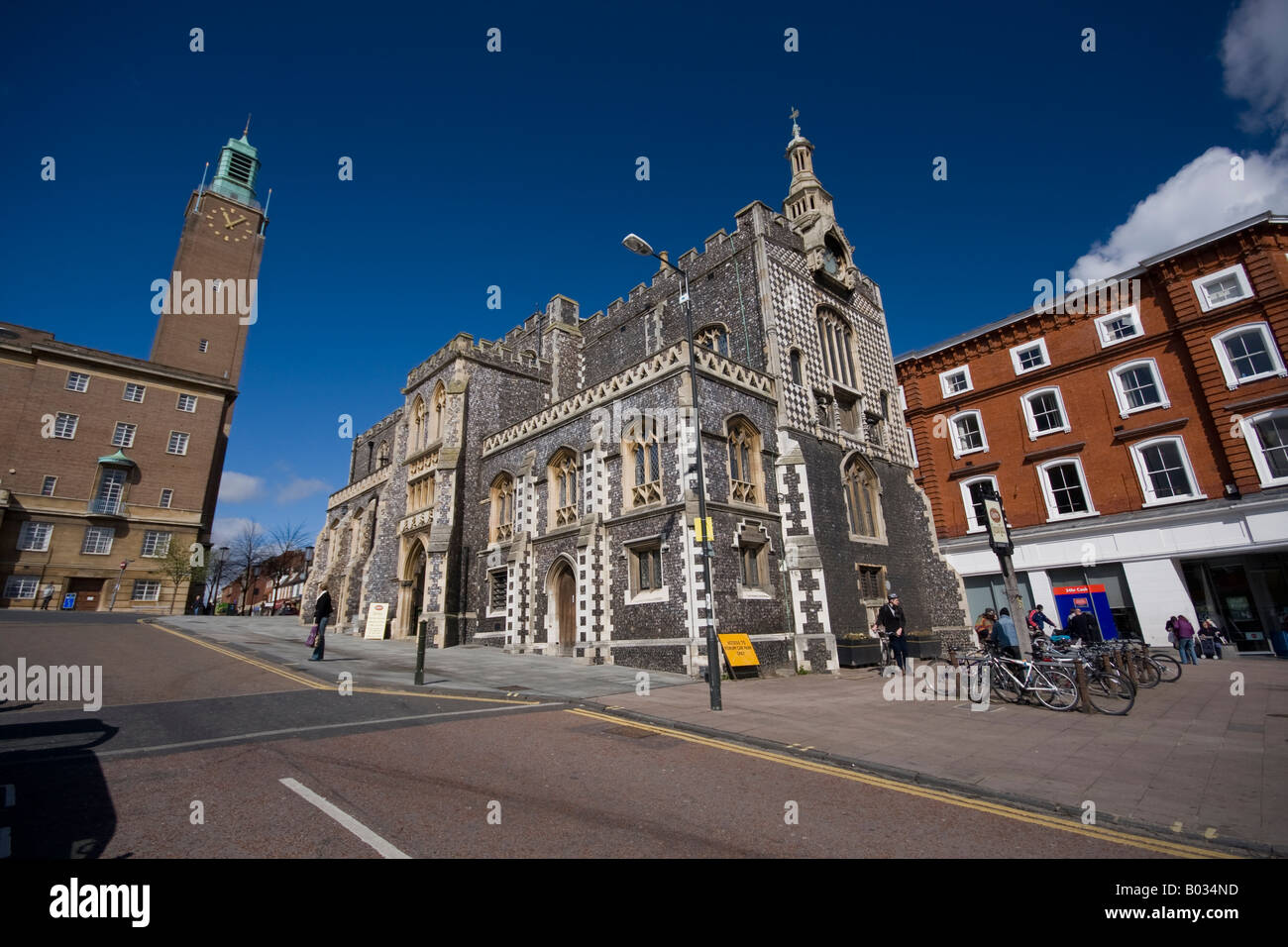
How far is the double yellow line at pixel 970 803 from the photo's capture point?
14.5 feet

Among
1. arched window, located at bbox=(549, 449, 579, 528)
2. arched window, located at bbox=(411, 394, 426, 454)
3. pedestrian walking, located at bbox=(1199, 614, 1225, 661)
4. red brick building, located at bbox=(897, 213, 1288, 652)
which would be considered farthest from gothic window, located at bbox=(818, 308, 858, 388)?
arched window, located at bbox=(411, 394, 426, 454)

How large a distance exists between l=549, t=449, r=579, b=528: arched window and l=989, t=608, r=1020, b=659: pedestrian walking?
500 inches

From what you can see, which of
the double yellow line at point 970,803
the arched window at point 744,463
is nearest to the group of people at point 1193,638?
the arched window at point 744,463

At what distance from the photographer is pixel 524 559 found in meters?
20.5

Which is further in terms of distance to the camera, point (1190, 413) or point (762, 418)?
point (1190, 413)

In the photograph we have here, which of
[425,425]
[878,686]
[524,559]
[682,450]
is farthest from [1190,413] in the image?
[425,425]

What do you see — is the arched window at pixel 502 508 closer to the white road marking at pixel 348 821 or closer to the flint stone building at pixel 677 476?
the flint stone building at pixel 677 476

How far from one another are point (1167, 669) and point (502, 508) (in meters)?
21.7

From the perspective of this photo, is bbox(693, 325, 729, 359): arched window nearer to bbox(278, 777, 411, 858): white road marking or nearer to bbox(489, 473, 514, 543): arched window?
bbox(489, 473, 514, 543): arched window

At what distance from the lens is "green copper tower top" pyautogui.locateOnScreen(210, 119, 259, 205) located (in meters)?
63.0

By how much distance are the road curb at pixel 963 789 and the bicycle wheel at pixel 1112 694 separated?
5.37 m

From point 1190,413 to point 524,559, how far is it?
82.0 ft

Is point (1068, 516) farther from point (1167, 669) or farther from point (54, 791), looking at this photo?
point (54, 791)
